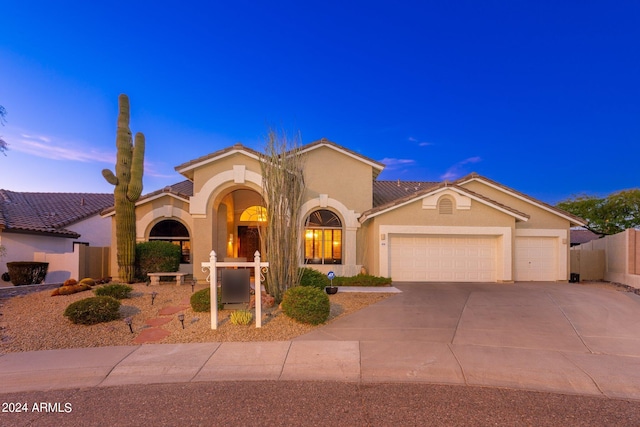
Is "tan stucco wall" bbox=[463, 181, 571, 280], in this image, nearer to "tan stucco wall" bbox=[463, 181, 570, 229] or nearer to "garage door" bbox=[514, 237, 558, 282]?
"tan stucco wall" bbox=[463, 181, 570, 229]

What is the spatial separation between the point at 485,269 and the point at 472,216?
2.34 metres

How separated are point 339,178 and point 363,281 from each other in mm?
4970

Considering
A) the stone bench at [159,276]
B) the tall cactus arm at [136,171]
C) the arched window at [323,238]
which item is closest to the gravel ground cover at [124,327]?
the stone bench at [159,276]

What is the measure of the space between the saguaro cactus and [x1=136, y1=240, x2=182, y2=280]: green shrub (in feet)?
1.44

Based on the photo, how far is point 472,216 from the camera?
1505 centimetres

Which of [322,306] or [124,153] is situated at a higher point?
[124,153]

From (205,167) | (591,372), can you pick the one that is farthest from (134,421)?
(205,167)

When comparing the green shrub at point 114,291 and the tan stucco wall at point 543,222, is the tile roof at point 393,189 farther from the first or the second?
the green shrub at point 114,291

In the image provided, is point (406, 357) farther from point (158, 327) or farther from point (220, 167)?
point (220, 167)

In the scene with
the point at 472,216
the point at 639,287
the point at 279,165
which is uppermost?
the point at 279,165

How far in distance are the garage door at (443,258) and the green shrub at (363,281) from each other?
1233 mm

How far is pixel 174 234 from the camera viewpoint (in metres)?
16.4

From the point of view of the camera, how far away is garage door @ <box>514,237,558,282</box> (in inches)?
630

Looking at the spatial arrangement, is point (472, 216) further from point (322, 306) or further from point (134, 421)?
point (134, 421)
